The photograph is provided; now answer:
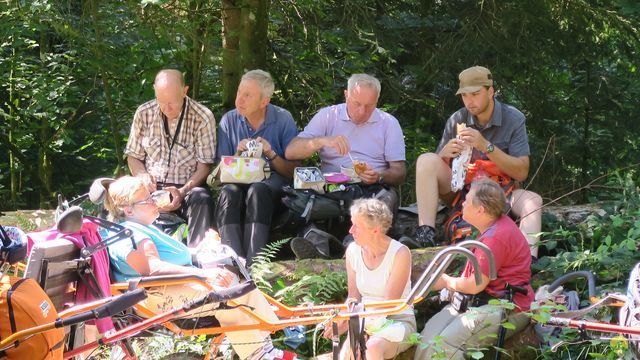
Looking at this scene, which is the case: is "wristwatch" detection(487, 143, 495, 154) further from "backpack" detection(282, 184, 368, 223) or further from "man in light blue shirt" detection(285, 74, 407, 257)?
"backpack" detection(282, 184, 368, 223)

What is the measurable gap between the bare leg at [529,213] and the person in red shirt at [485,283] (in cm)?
78

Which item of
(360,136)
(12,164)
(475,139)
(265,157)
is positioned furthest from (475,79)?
(12,164)

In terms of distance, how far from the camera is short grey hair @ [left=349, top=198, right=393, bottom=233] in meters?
5.24

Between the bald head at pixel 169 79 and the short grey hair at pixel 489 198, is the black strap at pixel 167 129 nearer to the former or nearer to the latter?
the bald head at pixel 169 79

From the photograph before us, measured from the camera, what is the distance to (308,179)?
21.5 feet

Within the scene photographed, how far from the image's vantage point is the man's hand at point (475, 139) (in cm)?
642

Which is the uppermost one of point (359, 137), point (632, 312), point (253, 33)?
point (253, 33)

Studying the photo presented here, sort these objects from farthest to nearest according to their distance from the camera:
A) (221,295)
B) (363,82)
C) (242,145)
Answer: (363,82) → (242,145) → (221,295)

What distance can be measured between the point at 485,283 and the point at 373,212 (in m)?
0.73

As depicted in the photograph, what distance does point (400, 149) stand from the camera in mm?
6961

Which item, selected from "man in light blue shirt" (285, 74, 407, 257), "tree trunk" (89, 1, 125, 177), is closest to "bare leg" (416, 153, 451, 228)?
"man in light blue shirt" (285, 74, 407, 257)

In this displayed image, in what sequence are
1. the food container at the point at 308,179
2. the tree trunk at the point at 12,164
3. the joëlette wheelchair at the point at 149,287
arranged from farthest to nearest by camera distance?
the tree trunk at the point at 12,164
the food container at the point at 308,179
the joëlette wheelchair at the point at 149,287

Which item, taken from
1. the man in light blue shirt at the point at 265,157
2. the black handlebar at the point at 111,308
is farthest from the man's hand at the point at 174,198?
the black handlebar at the point at 111,308

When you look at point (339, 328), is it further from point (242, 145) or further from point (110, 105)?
point (110, 105)
